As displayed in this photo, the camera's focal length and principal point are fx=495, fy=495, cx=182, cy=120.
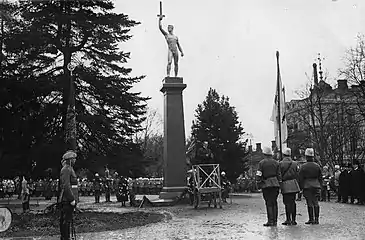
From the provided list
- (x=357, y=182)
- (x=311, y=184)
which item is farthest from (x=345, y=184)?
(x=311, y=184)

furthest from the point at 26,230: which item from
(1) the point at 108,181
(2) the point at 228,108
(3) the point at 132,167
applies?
(2) the point at 228,108

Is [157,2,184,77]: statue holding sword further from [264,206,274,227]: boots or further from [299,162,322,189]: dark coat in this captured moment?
[264,206,274,227]: boots

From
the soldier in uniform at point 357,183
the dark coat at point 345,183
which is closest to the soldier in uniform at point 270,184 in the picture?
the soldier in uniform at point 357,183

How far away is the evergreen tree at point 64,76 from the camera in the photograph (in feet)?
60.8

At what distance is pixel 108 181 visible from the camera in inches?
1277

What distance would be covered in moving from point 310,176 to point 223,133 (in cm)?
2518

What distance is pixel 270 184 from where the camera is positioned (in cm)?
1291

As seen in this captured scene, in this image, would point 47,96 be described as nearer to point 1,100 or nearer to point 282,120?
point 1,100

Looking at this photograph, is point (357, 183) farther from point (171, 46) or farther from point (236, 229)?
point (236, 229)

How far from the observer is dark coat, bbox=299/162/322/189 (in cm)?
1341

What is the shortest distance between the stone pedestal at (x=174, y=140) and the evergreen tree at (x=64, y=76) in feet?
8.33

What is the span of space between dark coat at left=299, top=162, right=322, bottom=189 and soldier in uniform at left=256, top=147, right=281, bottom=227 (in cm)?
85

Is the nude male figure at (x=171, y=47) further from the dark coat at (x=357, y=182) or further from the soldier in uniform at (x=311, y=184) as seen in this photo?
the soldier in uniform at (x=311, y=184)

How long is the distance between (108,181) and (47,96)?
14.2m
